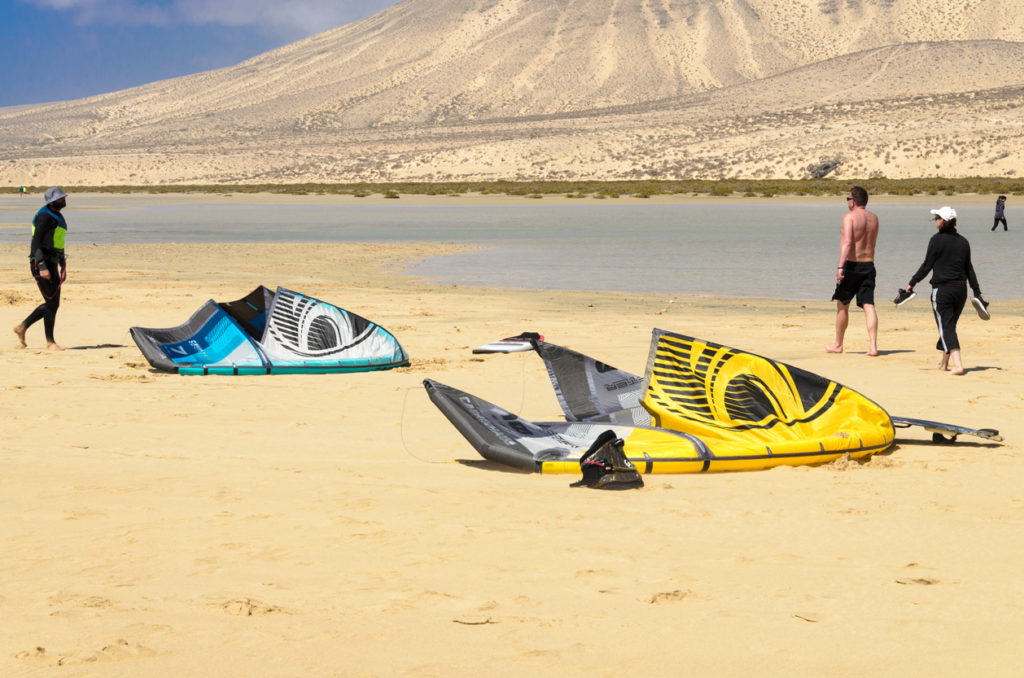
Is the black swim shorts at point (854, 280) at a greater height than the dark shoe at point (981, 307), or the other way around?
the black swim shorts at point (854, 280)

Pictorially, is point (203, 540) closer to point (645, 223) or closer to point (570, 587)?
point (570, 587)

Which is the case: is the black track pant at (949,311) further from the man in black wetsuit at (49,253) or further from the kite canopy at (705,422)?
the man in black wetsuit at (49,253)

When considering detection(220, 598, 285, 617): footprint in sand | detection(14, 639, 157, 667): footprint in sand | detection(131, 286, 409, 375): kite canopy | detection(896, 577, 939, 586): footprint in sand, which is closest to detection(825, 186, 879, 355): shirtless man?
detection(131, 286, 409, 375): kite canopy

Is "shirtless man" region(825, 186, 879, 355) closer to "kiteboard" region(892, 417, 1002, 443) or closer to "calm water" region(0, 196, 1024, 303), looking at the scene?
"kiteboard" region(892, 417, 1002, 443)

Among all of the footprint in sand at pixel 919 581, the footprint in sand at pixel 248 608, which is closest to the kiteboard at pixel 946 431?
the footprint in sand at pixel 919 581

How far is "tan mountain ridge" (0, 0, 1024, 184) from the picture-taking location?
98.9 metres

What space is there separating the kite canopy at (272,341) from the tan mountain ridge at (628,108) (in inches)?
3149

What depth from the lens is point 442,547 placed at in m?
5.42

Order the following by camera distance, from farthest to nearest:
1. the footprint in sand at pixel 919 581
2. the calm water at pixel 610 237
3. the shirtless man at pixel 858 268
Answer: the calm water at pixel 610 237
the shirtless man at pixel 858 268
the footprint in sand at pixel 919 581

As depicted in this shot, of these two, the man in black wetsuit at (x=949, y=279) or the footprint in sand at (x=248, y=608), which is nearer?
the footprint in sand at (x=248, y=608)

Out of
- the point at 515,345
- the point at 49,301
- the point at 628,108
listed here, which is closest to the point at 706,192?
the point at 49,301

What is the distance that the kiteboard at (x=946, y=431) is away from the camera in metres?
7.78

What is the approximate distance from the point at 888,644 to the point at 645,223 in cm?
3864

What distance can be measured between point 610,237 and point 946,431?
27.3 metres
